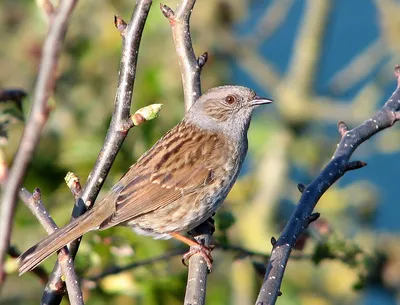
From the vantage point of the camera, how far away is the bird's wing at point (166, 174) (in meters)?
4.08

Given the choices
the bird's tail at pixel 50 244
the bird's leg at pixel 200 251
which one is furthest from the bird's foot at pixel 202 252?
the bird's tail at pixel 50 244

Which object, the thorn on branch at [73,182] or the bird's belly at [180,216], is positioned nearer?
the thorn on branch at [73,182]

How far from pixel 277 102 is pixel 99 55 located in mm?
1800

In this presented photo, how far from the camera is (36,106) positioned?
4.91 feet

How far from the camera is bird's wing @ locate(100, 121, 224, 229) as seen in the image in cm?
408

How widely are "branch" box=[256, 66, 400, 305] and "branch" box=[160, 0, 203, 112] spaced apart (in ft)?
2.57

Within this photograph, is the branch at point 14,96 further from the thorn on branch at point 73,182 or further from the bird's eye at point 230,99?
the bird's eye at point 230,99

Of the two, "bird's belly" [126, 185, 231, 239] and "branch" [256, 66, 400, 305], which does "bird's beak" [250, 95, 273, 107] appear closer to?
"bird's belly" [126, 185, 231, 239]

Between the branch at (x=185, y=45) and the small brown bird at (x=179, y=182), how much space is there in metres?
0.17

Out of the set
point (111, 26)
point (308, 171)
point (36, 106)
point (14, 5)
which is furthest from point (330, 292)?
point (36, 106)

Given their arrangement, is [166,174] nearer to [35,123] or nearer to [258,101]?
[258,101]

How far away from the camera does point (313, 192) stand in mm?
3193

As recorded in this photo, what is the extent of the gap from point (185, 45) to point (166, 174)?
2.33 ft

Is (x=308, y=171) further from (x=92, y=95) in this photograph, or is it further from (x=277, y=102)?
(x=92, y=95)
